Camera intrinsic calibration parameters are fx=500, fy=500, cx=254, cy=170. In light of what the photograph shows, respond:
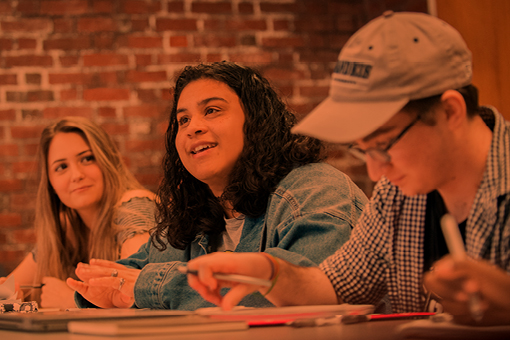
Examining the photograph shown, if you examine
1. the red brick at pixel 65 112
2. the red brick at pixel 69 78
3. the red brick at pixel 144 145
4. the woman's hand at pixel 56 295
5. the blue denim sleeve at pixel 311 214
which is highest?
the red brick at pixel 69 78

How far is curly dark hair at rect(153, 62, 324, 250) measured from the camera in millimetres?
1483

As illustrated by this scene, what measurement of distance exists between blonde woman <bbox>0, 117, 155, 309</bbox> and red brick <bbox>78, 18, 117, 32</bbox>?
570mm

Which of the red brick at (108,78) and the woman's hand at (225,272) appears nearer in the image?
the woman's hand at (225,272)

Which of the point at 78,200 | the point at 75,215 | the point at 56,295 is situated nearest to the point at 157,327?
the point at 56,295

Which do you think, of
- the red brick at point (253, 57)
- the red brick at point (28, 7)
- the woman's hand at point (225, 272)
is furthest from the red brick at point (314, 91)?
the woman's hand at point (225, 272)

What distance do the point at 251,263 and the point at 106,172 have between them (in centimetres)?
163

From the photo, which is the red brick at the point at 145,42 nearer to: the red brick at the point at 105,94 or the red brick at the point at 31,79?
the red brick at the point at 105,94

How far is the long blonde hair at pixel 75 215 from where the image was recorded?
7.47ft

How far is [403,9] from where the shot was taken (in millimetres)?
2500

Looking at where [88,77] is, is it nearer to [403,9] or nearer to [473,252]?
[403,9]

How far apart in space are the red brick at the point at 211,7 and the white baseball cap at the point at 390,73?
1989 mm

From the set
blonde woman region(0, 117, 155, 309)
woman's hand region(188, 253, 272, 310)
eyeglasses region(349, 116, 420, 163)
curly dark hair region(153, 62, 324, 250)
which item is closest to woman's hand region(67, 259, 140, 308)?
curly dark hair region(153, 62, 324, 250)

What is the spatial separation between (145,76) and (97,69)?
0.85 ft

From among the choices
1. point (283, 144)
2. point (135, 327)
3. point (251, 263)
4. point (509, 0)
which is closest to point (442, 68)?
point (251, 263)
